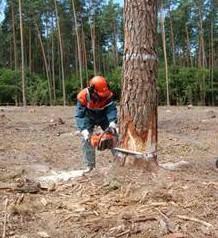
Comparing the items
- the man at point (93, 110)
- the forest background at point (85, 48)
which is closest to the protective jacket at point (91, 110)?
the man at point (93, 110)

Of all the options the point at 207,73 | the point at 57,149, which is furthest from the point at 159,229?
the point at 207,73

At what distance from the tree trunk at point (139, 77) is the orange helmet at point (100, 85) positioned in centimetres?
77

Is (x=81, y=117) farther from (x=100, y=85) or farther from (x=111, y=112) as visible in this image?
(x=100, y=85)

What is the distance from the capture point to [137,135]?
5.32 meters

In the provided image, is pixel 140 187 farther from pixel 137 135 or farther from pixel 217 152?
pixel 217 152

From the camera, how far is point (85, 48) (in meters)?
51.6

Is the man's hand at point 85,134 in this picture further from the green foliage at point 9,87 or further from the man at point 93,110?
the green foliage at point 9,87

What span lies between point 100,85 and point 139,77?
38.1 inches

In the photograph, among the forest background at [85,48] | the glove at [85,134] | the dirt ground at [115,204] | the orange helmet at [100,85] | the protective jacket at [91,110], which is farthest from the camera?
the forest background at [85,48]

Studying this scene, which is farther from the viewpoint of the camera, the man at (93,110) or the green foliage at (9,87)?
the green foliage at (9,87)

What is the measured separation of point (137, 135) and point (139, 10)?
129 centimetres

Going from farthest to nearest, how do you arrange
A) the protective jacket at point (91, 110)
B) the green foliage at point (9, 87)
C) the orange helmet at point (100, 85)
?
the green foliage at point (9, 87)
the protective jacket at point (91, 110)
the orange helmet at point (100, 85)

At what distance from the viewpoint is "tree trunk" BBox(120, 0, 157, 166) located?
5.23 metres

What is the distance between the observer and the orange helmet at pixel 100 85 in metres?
6.07
